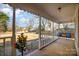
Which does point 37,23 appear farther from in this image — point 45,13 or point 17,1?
point 17,1

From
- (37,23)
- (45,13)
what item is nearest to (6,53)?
(37,23)

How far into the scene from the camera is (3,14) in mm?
3471

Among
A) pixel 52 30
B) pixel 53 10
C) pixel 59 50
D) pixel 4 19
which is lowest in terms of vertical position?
pixel 59 50

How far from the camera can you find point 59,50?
143 inches

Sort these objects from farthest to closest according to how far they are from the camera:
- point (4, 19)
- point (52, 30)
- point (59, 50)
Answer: point (52, 30)
point (59, 50)
point (4, 19)

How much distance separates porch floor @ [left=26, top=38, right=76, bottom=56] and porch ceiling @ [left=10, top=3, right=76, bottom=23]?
22.6 inches

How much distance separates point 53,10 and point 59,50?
100 cm

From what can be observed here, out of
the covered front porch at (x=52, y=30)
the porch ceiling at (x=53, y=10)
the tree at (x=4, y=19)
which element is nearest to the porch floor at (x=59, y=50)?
the covered front porch at (x=52, y=30)

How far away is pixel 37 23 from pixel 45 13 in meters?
0.32

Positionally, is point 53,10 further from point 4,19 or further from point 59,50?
point 4,19

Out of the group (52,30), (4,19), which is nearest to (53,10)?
(52,30)

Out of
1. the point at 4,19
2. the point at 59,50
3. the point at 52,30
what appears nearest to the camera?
the point at 4,19

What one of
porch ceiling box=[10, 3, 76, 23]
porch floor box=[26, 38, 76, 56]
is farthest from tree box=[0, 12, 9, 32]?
porch floor box=[26, 38, 76, 56]

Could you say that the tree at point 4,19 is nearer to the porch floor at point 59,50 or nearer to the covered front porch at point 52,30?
the covered front porch at point 52,30
